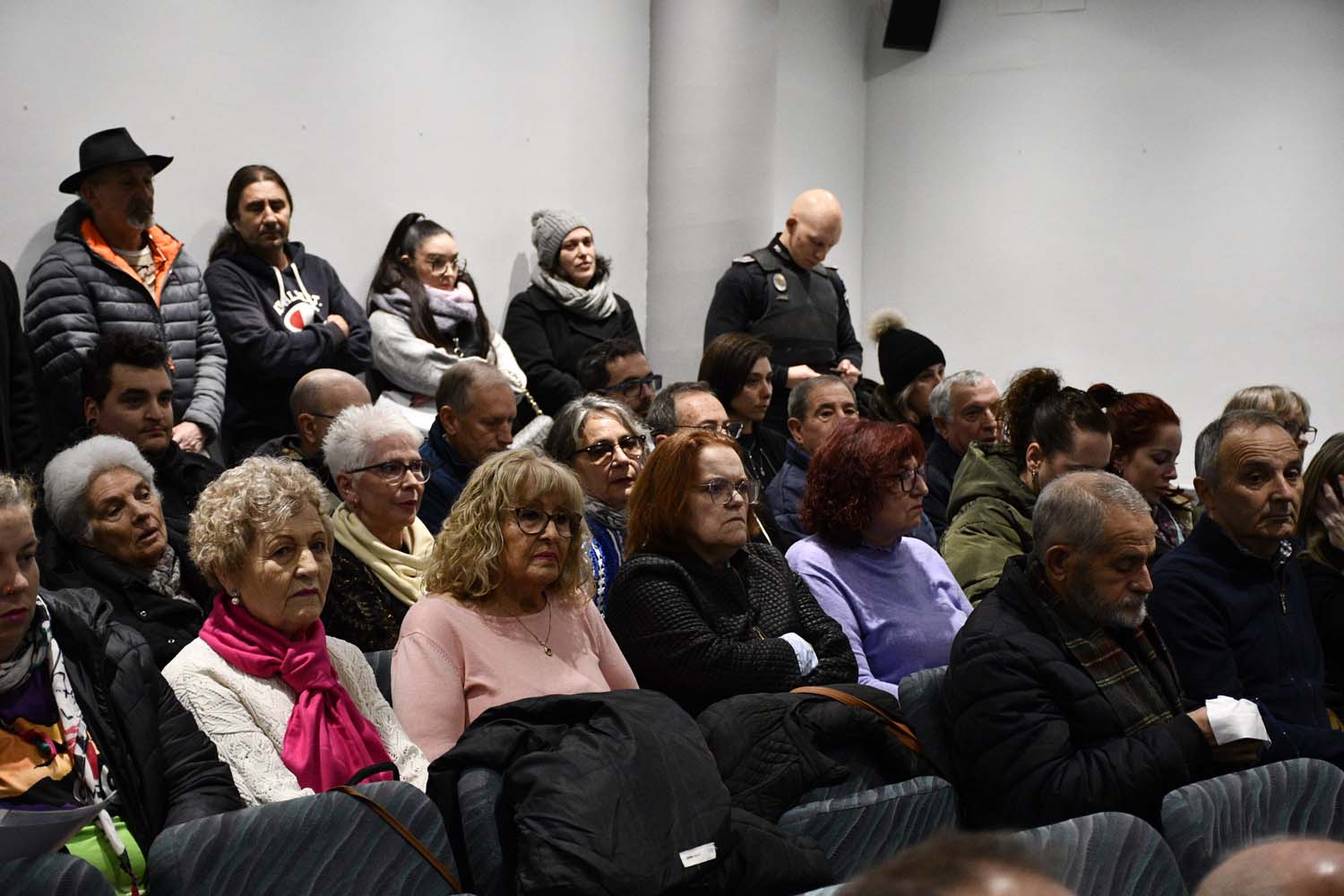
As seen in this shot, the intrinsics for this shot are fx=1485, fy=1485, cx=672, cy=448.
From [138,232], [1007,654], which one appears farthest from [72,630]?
[138,232]

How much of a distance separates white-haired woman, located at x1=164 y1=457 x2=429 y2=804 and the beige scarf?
42cm

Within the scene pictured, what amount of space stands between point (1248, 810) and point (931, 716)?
1.84 ft

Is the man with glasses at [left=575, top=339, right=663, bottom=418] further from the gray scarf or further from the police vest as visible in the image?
the police vest

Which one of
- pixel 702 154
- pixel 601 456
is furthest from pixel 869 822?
pixel 702 154

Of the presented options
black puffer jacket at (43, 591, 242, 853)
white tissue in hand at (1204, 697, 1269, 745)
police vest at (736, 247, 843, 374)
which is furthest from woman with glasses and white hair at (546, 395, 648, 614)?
police vest at (736, 247, 843, 374)

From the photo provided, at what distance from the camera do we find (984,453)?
3934 mm

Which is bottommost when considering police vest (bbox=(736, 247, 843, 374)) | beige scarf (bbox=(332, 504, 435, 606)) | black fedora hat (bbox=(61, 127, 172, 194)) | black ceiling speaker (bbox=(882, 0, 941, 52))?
beige scarf (bbox=(332, 504, 435, 606))

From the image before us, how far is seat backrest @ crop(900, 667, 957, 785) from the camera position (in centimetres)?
263

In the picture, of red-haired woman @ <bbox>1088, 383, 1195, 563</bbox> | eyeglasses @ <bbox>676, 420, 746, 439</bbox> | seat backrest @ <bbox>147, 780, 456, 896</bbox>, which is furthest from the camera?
red-haired woman @ <bbox>1088, 383, 1195, 563</bbox>

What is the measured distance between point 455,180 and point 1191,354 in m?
3.46

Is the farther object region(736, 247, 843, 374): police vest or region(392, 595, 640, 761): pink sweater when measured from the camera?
region(736, 247, 843, 374): police vest

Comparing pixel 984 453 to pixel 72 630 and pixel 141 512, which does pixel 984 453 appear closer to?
pixel 141 512

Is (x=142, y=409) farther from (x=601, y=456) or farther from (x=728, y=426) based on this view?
(x=728, y=426)

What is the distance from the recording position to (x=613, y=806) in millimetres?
2102
